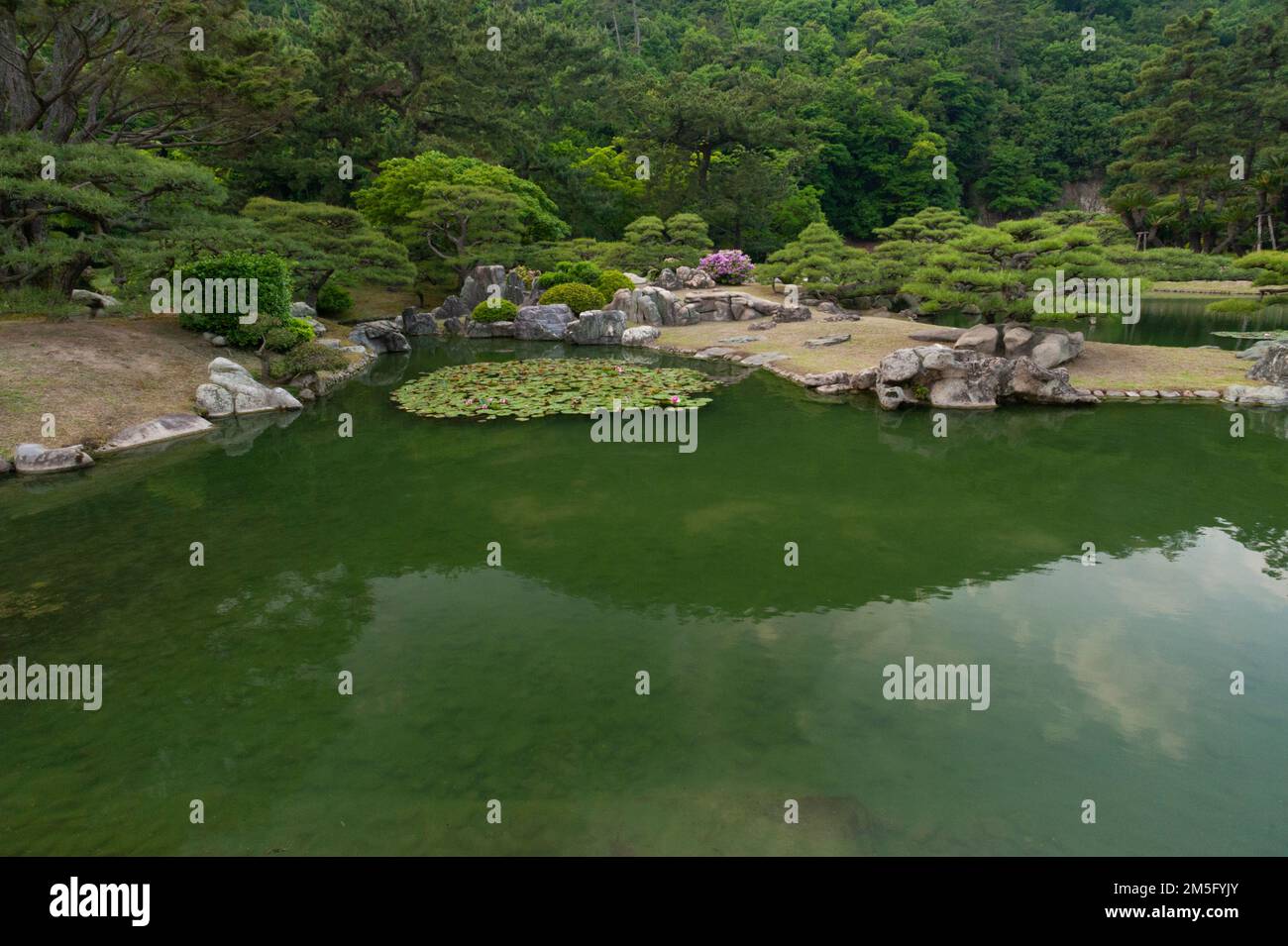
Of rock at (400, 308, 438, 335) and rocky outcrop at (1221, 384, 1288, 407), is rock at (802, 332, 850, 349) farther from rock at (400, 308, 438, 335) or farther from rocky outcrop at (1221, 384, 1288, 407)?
rock at (400, 308, 438, 335)

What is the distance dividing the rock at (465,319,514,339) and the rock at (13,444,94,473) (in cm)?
1488

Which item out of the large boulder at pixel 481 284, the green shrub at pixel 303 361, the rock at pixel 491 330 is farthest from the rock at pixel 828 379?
the large boulder at pixel 481 284

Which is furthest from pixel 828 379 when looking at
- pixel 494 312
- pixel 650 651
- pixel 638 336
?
pixel 494 312

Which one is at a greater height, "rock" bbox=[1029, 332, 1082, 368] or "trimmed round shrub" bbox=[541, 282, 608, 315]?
"trimmed round shrub" bbox=[541, 282, 608, 315]

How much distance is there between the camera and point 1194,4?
195 ft

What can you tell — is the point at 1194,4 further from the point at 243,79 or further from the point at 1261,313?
the point at 243,79

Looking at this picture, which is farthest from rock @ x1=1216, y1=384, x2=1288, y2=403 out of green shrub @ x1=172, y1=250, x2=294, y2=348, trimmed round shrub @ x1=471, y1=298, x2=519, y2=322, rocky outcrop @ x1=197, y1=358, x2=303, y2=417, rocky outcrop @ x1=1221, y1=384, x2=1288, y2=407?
trimmed round shrub @ x1=471, y1=298, x2=519, y2=322

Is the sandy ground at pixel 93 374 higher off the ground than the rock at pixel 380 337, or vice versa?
the rock at pixel 380 337

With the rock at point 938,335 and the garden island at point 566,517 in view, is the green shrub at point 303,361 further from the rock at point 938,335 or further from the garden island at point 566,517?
the rock at point 938,335

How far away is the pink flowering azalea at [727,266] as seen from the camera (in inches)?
1206

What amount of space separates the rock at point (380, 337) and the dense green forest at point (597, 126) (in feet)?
6.40

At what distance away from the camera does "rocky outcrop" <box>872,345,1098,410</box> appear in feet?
44.5

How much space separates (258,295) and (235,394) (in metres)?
3.06
